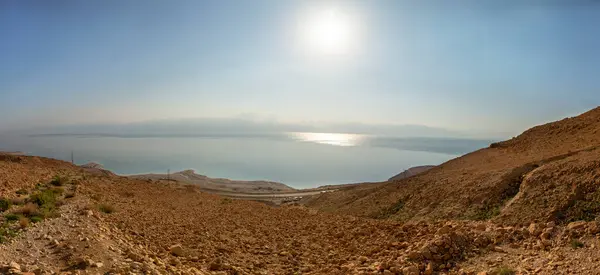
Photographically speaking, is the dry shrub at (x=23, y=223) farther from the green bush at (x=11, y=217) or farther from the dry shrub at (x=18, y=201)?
the dry shrub at (x=18, y=201)

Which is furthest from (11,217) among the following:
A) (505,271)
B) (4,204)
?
(505,271)

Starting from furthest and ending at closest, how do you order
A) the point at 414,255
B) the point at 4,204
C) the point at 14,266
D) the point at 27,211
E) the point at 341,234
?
the point at 341,234 < the point at 4,204 < the point at 27,211 < the point at 414,255 < the point at 14,266

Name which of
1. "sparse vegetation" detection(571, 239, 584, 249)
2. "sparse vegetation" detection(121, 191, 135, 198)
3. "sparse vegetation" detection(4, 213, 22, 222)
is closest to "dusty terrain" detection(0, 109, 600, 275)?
"sparse vegetation" detection(571, 239, 584, 249)

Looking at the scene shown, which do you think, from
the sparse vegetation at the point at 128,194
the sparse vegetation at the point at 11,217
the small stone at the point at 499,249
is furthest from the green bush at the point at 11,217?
the small stone at the point at 499,249

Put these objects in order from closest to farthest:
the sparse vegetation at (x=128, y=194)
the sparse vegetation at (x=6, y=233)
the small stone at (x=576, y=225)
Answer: the sparse vegetation at (x=6, y=233)
the small stone at (x=576, y=225)
the sparse vegetation at (x=128, y=194)

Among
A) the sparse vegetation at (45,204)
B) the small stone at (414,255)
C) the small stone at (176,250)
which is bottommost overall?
the small stone at (176,250)

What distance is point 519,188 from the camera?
477 inches

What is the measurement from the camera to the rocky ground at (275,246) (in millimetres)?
6703

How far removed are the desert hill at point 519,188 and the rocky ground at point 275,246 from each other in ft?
4.15

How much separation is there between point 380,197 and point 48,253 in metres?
16.4

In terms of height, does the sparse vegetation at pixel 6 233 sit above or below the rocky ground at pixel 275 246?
above

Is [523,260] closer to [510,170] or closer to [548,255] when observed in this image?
[548,255]

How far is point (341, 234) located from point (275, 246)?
2592mm

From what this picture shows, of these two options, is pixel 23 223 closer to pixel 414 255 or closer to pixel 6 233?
pixel 6 233
